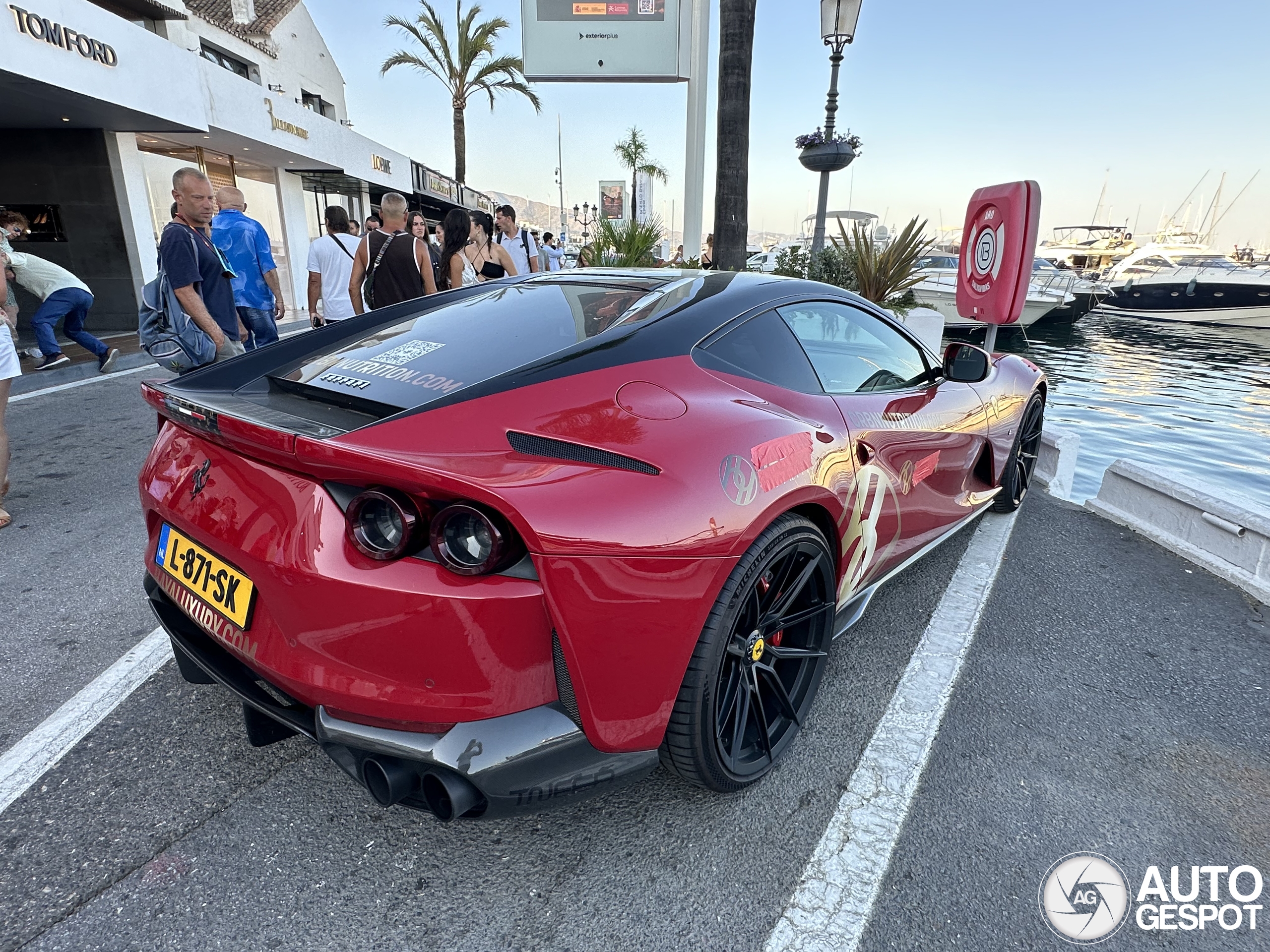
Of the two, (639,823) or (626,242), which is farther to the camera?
(626,242)

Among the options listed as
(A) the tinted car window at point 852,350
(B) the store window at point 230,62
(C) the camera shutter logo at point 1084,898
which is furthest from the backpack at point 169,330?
(B) the store window at point 230,62

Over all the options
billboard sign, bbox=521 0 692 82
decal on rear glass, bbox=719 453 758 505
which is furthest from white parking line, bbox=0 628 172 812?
billboard sign, bbox=521 0 692 82

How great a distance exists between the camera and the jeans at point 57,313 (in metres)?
6.79

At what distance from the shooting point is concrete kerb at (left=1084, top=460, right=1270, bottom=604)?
3297 millimetres

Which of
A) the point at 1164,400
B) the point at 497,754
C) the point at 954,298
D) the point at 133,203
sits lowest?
the point at 1164,400

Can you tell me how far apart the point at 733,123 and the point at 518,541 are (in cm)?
787

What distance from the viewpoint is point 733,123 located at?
793cm

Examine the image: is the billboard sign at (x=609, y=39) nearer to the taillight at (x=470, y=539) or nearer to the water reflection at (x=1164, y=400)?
the water reflection at (x=1164, y=400)

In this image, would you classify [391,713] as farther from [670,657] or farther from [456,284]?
[456,284]

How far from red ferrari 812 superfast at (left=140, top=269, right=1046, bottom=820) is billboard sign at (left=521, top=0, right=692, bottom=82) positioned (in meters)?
9.56

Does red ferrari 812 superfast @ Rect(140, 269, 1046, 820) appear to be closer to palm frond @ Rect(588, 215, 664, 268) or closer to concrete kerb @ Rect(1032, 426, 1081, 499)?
concrete kerb @ Rect(1032, 426, 1081, 499)

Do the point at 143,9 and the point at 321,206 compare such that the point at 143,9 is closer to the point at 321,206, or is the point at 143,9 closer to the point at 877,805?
the point at 321,206

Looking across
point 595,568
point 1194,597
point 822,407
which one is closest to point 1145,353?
point 1194,597

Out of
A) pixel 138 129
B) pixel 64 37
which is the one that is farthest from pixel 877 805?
pixel 138 129
